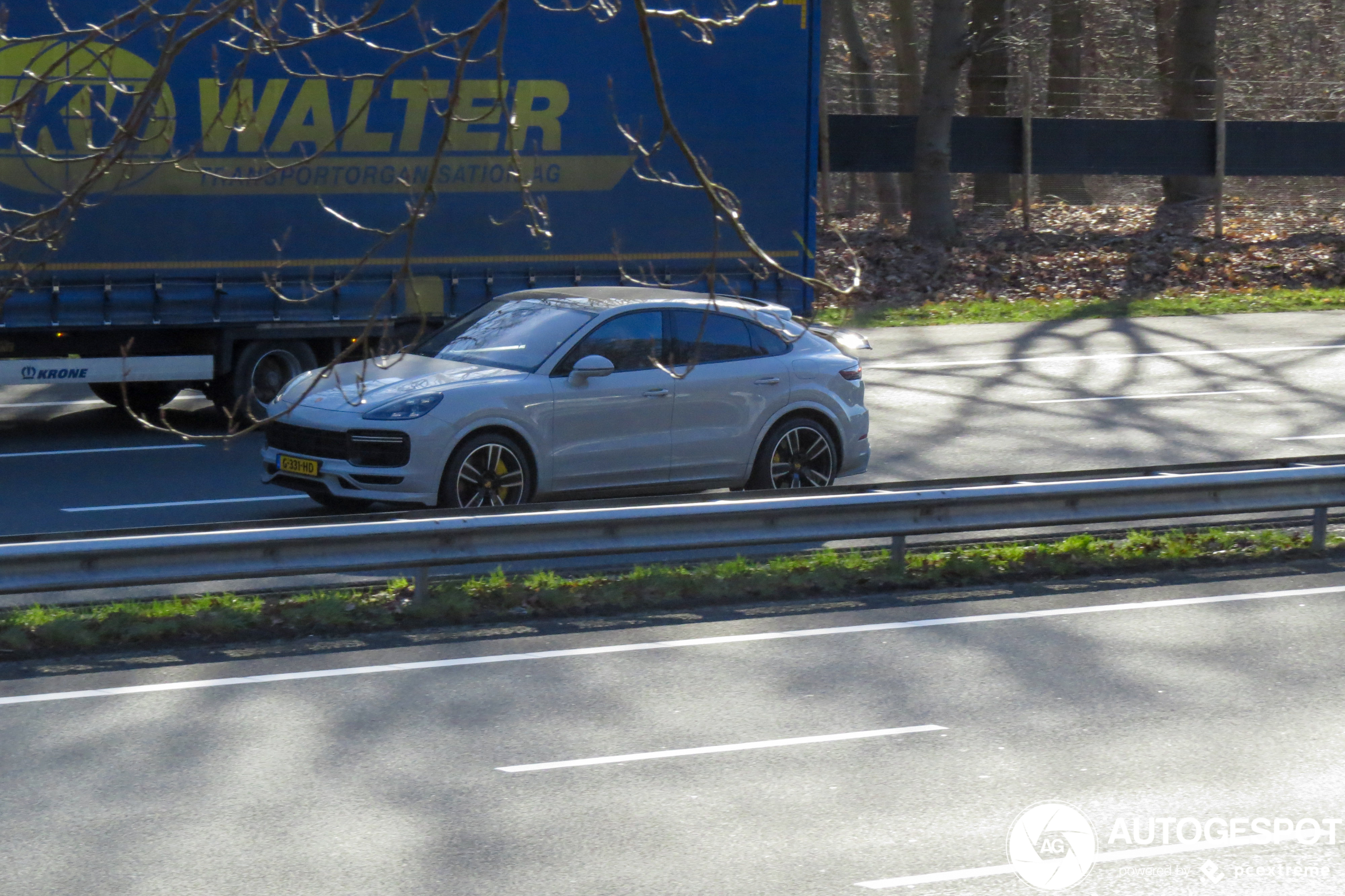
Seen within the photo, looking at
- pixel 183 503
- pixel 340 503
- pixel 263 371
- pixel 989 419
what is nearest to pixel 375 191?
pixel 263 371

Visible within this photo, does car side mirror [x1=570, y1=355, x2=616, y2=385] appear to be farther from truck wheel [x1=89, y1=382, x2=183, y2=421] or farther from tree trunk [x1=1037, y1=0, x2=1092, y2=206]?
tree trunk [x1=1037, y1=0, x2=1092, y2=206]

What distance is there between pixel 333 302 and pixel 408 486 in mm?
5110

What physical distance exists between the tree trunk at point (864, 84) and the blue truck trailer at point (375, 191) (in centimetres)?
1367

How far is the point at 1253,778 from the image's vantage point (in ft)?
19.5

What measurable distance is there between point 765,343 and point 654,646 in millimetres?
4106

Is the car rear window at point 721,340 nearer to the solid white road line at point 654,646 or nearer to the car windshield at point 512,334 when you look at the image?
the car windshield at point 512,334

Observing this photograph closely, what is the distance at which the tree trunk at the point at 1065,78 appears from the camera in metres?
29.5

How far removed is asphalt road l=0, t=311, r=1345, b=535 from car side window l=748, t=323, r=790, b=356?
1787 mm

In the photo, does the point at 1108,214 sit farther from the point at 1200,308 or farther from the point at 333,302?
the point at 333,302

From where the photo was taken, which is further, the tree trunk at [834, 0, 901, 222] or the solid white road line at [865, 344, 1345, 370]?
the tree trunk at [834, 0, 901, 222]

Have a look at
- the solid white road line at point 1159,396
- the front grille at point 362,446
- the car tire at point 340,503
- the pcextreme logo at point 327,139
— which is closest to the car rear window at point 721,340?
the front grille at point 362,446

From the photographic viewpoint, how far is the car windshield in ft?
35.3

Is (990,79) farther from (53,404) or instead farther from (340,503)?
(340,503)

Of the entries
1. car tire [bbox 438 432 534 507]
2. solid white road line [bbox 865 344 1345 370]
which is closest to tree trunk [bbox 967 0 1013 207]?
solid white road line [bbox 865 344 1345 370]
